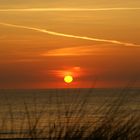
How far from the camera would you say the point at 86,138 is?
6.48 meters

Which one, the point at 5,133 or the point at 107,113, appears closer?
the point at 107,113

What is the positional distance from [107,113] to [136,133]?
45cm

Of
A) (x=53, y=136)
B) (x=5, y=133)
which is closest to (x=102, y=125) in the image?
(x=53, y=136)

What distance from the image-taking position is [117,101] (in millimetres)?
6684

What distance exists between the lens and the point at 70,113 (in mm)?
6789

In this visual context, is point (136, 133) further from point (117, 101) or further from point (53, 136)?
point (53, 136)

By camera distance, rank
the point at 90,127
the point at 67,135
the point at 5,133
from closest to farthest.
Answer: the point at 67,135, the point at 90,127, the point at 5,133

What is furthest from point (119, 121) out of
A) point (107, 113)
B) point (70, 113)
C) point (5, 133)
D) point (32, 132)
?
point (5, 133)

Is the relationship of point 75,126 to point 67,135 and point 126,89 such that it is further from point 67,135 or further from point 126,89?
point 126,89

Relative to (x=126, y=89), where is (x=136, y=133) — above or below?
below

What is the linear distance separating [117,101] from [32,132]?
114cm

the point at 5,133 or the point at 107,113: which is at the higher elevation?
the point at 5,133

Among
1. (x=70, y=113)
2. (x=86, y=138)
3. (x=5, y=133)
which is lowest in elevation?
(x=86, y=138)

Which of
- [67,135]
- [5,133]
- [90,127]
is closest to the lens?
[67,135]
